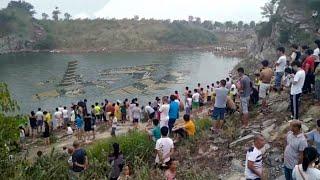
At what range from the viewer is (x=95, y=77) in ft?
169

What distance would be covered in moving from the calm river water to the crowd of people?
11.8m

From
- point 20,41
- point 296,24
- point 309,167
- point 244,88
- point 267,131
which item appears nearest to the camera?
point 309,167

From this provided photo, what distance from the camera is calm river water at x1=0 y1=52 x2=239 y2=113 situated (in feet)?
127

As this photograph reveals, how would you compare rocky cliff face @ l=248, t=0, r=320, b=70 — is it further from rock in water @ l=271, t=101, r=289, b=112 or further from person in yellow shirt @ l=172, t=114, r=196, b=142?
person in yellow shirt @ l=172, t=114, r=196, b=142

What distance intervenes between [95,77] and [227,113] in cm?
3688

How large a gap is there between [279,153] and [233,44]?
304ft

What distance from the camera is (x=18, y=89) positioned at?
145ft

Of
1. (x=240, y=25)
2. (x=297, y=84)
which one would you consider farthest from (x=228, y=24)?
(x=297, y=84)

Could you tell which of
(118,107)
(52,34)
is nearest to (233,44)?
(52,34)

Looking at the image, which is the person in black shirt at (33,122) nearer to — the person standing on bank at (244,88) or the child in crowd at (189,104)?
the child in crowd at (189,104)

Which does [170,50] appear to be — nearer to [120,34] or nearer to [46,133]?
[120,34]

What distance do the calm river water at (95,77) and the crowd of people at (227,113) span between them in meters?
11.8

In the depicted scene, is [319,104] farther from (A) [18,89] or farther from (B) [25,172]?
(A) [18,89]

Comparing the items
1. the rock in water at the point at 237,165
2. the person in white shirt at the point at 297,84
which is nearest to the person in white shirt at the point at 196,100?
the person in white shirt at the point at 297,84
